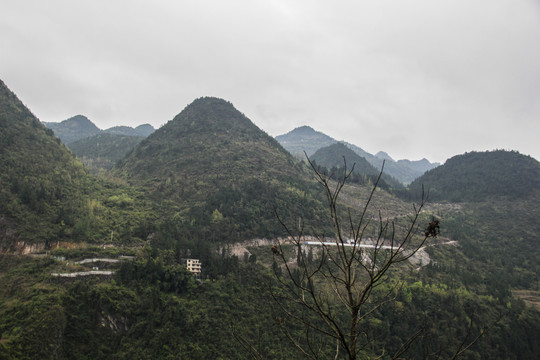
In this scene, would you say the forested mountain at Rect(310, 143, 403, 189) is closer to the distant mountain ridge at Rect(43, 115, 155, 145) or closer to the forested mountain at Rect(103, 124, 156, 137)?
the distant mountain ridge at Rect(43, 115, 155, 145)

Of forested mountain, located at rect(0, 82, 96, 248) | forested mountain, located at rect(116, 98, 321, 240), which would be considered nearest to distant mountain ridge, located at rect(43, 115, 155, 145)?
forested mountain, located at rect(116, 98, 321, 240)

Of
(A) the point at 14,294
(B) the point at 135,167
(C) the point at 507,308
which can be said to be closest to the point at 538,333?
(C) the point at 507,308

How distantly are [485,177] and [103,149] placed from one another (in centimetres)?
11637

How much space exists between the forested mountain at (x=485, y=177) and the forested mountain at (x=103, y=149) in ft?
292

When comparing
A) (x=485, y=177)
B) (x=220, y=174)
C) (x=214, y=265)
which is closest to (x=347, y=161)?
(x=485, y=177)

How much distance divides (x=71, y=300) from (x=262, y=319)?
1335cm

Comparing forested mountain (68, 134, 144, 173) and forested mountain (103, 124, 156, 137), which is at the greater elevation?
forested mountain (103, 124, 156, 137)

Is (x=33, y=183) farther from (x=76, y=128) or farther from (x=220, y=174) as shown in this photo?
(x=76, y=128)

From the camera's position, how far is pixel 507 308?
29734 millimetres

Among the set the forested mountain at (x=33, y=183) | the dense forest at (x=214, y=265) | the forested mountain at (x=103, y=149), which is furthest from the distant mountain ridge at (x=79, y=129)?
the forested mountain at (x=33, y=183)

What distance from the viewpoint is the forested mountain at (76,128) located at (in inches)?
5773

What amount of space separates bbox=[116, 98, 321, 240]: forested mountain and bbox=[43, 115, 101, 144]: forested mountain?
92406mm

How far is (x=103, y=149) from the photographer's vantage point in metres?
99.0

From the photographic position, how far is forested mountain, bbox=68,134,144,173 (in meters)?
85.1
